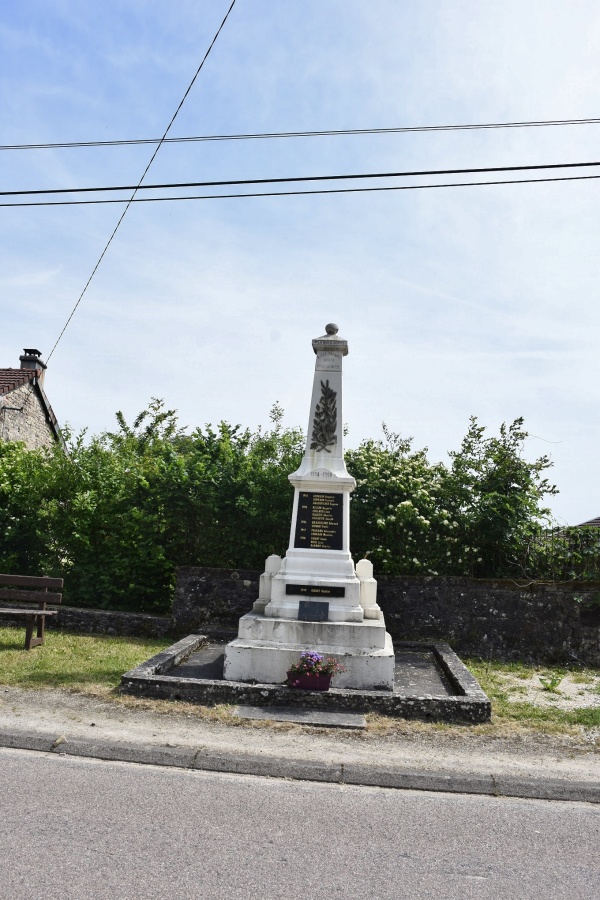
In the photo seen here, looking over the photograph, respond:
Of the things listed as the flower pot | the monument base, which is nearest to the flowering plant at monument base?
the flower pot

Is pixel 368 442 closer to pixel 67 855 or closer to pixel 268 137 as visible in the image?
pixel 268 137

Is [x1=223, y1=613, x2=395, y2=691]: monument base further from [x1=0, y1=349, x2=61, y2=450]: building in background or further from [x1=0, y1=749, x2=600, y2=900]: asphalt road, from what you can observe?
[x1=0, y1=349, x2=61, y2=450]: building in background

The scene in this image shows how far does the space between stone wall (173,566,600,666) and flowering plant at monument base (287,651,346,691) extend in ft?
12.0

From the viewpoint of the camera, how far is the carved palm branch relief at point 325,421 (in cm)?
927

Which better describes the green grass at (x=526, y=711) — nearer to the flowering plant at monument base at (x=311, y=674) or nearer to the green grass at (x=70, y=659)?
the flowering plant at monument base at (x=311, y=674)

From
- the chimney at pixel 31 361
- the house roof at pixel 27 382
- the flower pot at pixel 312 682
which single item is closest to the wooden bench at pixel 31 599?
the flower pot at pixel 312 682

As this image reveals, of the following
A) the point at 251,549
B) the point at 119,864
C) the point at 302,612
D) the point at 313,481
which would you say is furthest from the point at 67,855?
the point at 251,549

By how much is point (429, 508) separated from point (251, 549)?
3.12 m

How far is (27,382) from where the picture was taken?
862 inches

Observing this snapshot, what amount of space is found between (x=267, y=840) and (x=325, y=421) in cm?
604

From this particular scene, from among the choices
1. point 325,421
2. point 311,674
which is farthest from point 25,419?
→ point 311,674

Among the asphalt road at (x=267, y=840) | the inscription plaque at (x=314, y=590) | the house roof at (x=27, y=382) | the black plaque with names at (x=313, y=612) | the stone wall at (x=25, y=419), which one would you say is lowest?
the asphalt road at (x=267, y=840)

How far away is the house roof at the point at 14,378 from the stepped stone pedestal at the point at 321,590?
46.2 ft

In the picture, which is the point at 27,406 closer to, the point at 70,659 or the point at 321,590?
the point at 70,659
